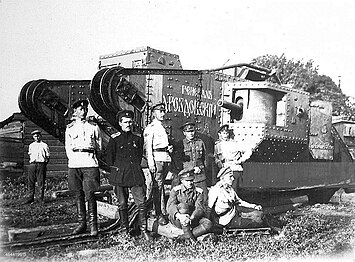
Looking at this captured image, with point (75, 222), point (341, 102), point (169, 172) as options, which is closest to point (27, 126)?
point (75, 222)

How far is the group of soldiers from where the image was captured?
13.9 ft

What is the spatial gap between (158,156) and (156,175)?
169mm

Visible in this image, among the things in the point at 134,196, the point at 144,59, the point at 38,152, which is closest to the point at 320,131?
the point at 144,59

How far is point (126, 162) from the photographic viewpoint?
426 centimetres

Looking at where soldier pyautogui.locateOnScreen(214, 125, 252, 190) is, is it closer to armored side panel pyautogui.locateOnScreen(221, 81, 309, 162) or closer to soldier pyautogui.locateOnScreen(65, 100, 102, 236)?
armored side panel pyautogui.locateOnScreen(221, 81, 309, 162)

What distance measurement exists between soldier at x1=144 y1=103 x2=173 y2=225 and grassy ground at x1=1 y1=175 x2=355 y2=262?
31 centimetres

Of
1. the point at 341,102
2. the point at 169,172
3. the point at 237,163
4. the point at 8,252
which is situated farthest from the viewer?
the point at 341,102

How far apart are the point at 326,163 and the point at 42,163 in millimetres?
3036

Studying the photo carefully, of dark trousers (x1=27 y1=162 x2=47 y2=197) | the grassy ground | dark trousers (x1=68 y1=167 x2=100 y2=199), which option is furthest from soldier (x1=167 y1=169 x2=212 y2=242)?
dark trousers (x1=27 y1=162 x2=47 y2=197)

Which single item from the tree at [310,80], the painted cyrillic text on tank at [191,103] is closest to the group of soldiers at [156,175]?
the painted cyrillic text on tank at [191,103]

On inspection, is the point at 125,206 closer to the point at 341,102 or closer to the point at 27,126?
the point at 27,126

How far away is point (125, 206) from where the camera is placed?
14.1 ft

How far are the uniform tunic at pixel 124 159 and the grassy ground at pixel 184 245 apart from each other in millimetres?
463

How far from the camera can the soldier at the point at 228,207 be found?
14.7ft
